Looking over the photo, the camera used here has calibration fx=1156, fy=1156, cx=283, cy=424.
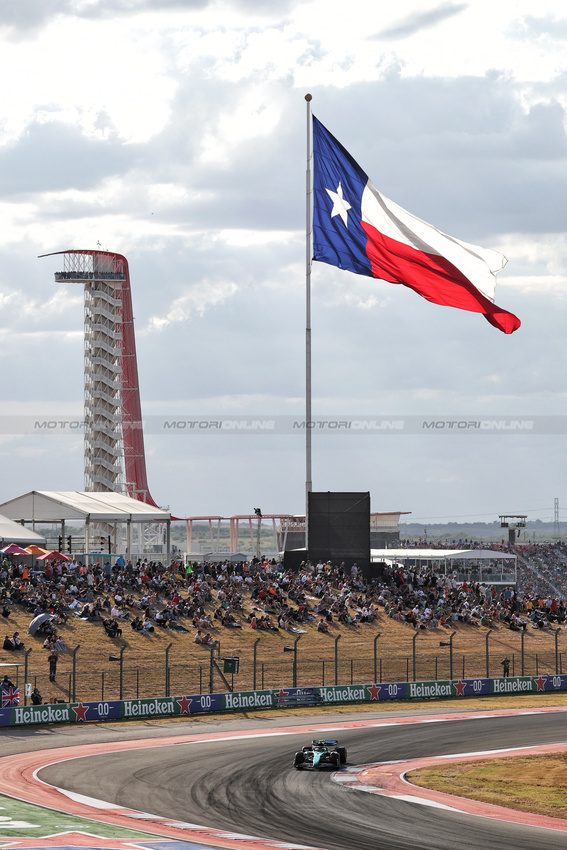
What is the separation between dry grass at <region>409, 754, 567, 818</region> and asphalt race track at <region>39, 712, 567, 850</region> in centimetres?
220

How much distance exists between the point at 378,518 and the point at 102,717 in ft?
302

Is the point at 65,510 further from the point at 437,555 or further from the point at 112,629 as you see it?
the point at 437,555

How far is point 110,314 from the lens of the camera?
95.0m

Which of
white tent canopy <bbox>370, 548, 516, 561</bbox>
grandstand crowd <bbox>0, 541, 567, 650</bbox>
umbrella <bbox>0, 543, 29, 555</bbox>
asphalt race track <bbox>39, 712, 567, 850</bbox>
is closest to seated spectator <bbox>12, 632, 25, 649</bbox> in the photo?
grandstand crowd <bbox>0, 541, 567, 650</bbox>

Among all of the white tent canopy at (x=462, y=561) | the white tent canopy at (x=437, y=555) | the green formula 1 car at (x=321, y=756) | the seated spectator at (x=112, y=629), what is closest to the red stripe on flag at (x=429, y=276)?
the green formula 1 car at (x=321, y=756)

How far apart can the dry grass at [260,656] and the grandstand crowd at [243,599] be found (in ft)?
1.93

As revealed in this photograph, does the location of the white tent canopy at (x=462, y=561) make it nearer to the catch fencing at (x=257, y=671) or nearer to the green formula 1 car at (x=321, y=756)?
the catch fencing at (x=257, y=671)

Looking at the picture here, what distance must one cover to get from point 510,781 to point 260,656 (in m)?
21.4

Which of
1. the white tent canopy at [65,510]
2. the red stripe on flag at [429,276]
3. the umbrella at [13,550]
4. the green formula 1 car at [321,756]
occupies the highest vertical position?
the red stripe on flag at [429,276]

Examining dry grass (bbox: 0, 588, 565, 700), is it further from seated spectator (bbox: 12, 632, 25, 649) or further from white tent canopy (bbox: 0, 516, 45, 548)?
white tent canopy (bbox: 0, 516, 45, 548)

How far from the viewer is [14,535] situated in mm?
58625

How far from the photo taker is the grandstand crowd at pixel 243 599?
5078 cm

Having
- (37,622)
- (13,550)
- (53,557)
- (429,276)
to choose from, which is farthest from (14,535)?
(429,276)

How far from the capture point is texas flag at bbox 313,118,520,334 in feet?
131
